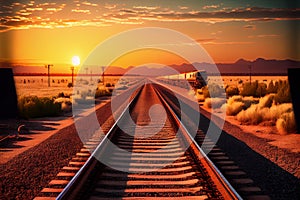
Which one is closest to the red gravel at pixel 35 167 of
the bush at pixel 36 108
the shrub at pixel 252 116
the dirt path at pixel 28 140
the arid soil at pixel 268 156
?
the dirt path at pixel 28 140

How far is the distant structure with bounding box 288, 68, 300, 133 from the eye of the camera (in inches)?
548

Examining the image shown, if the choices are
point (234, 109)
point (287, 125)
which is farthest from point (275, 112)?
point (234, 109)

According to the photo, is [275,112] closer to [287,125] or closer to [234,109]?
[287,125]

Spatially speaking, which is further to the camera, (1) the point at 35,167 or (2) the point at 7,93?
(2) the point at 7,93

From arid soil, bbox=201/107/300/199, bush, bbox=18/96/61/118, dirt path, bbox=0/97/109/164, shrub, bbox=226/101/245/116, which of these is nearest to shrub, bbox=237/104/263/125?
arid soil, bbox=201/107/300/199

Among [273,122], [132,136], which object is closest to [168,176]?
[132,136]

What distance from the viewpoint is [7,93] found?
1783cm

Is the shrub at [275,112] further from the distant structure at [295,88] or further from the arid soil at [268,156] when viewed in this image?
the distant structure at [295,88]

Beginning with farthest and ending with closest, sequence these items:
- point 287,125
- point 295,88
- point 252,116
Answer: point 252,116 → point 295,88 → point 287,125

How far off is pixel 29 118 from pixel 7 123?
9.18ft

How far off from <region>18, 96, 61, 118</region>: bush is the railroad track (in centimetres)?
903

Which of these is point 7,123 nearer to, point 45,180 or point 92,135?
point 92,135

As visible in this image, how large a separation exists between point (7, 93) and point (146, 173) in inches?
467

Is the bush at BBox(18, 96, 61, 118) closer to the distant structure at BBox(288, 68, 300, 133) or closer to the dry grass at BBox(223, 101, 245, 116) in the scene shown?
the dry grass at BBox(223, 101, 245, 116)
